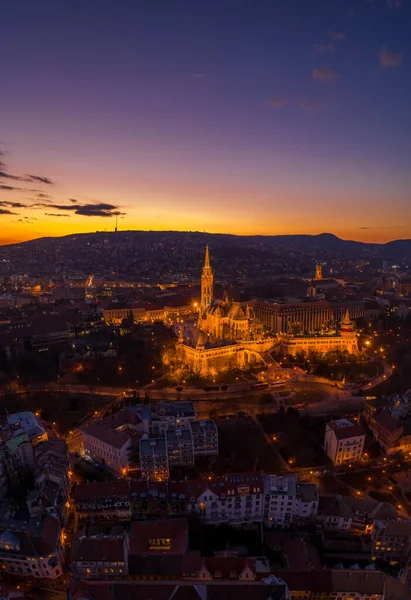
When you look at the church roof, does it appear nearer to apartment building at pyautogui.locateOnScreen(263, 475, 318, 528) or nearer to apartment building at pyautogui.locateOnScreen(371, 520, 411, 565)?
apartment building at pyautogui.locateOnScreen(263, 475, 318, 528)

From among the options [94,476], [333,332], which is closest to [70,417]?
[94,476]

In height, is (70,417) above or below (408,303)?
below

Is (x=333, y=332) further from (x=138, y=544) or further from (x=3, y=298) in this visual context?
(x=3, y=298)

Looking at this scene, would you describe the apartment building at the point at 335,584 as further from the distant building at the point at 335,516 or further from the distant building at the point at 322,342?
the distant building at the point at 322,342

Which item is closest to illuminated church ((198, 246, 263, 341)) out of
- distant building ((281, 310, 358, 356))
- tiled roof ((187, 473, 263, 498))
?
distant building ((281, 310, 358, 356))

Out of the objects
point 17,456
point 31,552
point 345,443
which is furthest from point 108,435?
point 345,443
